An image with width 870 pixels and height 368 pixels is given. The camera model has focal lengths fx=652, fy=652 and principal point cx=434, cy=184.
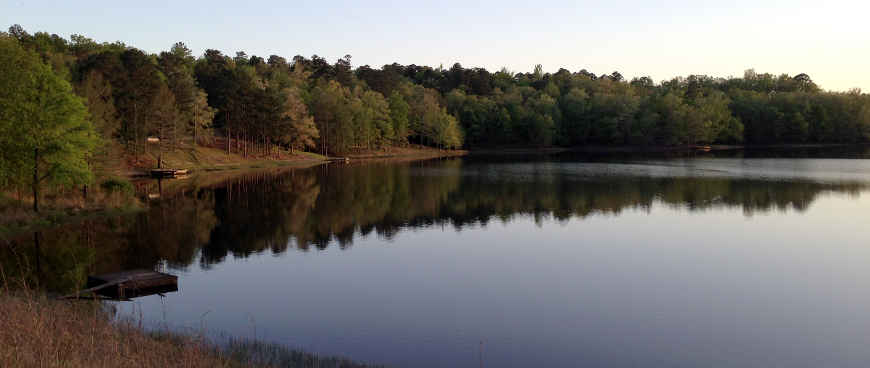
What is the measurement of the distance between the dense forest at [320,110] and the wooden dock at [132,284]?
602 inches

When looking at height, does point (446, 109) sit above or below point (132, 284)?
above

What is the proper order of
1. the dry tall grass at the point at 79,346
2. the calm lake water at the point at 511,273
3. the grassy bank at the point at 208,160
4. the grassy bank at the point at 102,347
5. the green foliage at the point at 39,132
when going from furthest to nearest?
the grassy bank at the point at 208,160, the green foliage at the point at 39,132, the calm lake water at the point at 511,273, the grassy bank at the point at 102,347, the dry tall grass at the point at 79,346

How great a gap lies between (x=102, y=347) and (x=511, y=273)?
16.3m

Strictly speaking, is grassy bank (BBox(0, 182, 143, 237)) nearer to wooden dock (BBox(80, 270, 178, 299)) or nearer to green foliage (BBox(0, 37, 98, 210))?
green foliage (BBox(0, 37, 98, 210))

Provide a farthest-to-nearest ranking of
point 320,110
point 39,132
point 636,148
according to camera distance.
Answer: point 636,148 < point 320,110 < point 39,132

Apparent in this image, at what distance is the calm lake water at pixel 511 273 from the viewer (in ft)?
54.9

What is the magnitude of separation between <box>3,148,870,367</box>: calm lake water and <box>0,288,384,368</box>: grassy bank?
2195 mm

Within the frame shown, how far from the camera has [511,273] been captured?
24625 mm

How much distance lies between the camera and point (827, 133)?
14362 centimetres

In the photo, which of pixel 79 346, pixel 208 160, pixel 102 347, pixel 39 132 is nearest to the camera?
pixel 79 346

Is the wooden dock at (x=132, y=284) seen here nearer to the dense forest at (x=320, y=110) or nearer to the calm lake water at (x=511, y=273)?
the calm lake water at (x=511, y=273)

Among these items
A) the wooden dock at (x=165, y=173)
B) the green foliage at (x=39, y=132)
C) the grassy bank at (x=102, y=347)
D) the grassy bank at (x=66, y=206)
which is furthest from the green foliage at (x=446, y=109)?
the grassy bank at (x=102, y=347)

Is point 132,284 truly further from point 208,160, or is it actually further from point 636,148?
point 636,148

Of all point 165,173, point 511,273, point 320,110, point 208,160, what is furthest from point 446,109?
point 511,273
